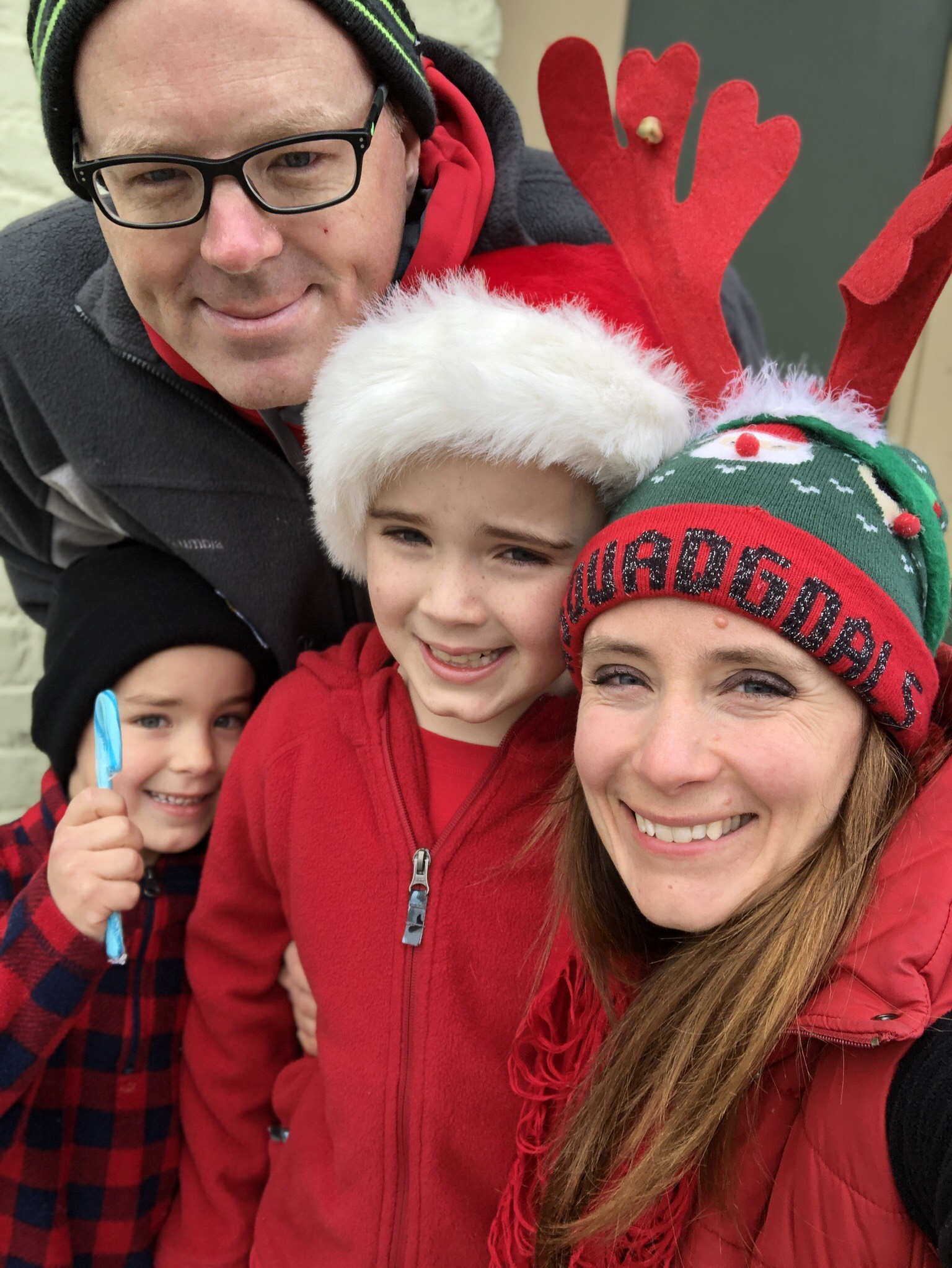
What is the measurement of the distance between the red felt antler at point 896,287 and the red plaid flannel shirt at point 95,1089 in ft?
4.34

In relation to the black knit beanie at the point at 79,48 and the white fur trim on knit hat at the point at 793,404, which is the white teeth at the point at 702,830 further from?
the black knit beanie at the point at 79,48

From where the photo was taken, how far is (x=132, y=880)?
1564mm

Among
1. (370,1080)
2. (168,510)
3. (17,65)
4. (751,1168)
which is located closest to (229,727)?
(168,510)

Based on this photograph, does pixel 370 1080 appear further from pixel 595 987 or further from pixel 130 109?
pixel 130 109

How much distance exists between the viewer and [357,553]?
153 cm

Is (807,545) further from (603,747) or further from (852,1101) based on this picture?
(852,1101)

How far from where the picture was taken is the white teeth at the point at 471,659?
141 centimetres

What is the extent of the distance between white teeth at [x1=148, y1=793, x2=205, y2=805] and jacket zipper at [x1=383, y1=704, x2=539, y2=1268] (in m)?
0.49

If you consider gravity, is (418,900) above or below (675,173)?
below

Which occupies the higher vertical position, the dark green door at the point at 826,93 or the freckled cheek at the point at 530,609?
the dark green door at the point at 826,93

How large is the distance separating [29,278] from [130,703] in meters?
0.75

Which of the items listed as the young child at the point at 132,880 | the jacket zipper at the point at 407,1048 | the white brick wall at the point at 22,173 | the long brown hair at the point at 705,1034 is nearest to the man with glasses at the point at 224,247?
the young child at the point at 132,880

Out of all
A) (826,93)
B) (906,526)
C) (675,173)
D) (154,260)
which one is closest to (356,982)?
(906,526)

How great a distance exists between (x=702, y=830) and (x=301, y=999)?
0.80m
